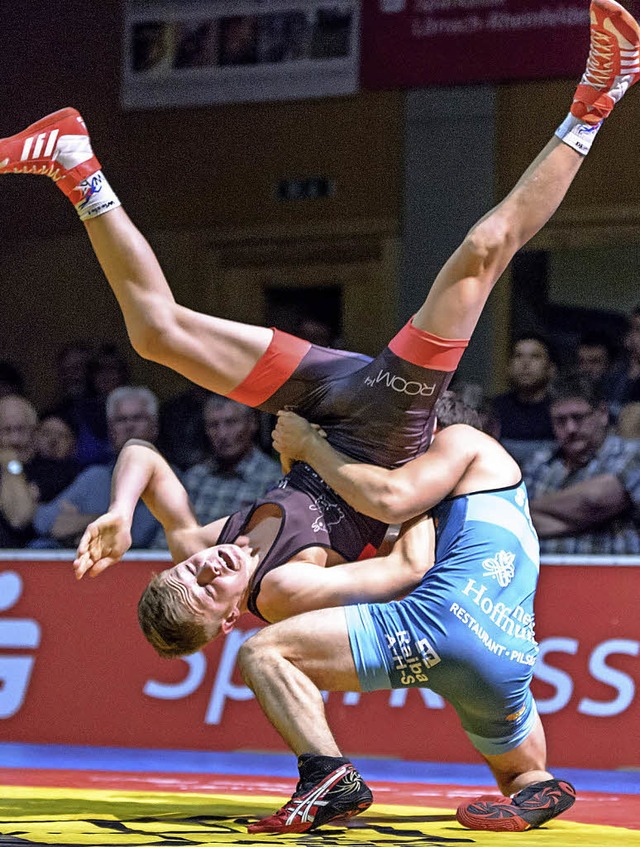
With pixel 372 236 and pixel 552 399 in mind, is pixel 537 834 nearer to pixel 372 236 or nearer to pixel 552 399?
pixel 552 399

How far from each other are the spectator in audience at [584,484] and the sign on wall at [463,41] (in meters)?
1.93

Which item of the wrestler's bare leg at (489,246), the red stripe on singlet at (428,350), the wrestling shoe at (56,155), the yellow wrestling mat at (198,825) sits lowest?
the yellow wrestling mat at (198,825)

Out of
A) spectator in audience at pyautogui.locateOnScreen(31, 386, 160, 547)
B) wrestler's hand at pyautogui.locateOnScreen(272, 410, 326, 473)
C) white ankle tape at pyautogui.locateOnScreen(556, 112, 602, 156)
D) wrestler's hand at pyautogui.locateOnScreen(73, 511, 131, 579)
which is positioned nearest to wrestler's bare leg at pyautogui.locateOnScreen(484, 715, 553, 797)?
wrestler's hand at pyautogui.locateOnScreen(272, 410, 326, 473)

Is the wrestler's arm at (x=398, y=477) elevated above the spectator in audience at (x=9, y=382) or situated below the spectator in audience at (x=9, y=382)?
below

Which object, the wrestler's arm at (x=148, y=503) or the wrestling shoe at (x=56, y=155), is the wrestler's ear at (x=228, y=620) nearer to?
the wrestler's arm at (x=148, y=503)

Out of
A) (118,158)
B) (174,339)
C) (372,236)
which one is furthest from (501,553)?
(118,158)

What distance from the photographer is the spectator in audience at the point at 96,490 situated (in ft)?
22.4

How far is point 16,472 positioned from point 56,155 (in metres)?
3.16

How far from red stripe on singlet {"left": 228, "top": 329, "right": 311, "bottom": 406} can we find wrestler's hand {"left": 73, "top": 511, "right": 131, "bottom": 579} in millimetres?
557

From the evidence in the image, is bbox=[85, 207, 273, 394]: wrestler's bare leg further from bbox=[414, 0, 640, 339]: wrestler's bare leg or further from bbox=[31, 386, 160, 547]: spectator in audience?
bbox=[31, 386, 160, 547]: spectator in audience

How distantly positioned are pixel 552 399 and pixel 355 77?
215 centimetres

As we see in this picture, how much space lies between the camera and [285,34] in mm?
7969

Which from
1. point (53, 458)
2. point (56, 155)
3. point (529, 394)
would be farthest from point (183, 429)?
point (56, 155)

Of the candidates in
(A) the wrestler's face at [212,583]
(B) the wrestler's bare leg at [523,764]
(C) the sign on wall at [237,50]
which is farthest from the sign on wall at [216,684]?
(C) the sign on wall at [237,50]
